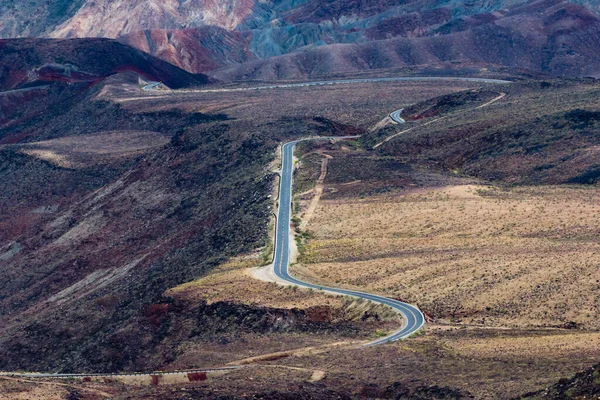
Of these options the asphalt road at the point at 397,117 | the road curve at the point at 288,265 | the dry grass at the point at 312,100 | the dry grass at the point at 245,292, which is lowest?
the dry grass at the point at 245,292

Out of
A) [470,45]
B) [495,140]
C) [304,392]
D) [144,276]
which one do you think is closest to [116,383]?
[304,392]

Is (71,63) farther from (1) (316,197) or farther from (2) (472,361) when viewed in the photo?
(2) (472,361)

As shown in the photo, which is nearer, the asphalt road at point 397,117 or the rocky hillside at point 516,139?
the rocky hillside at point 516,139

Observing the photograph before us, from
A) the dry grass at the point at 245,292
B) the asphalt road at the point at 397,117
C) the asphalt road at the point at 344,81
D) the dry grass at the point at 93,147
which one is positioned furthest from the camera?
the asphalt road at the point at 344,81

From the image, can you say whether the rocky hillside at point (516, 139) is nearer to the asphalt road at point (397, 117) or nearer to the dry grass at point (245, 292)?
the asphalt road at point (397, 117)

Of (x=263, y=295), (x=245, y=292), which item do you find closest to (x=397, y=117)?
(x=245, y=292)

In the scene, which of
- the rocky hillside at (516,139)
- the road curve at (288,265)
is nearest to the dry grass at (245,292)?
the road curve at (288,265)

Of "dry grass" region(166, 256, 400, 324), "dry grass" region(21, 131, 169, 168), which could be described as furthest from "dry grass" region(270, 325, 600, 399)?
"dry grass" region(21, 131, 169, 168)
